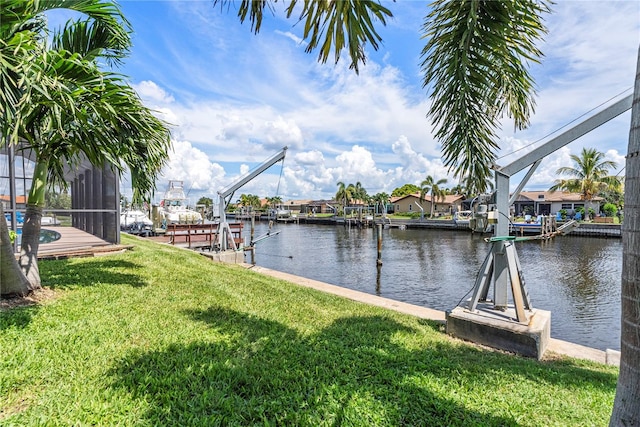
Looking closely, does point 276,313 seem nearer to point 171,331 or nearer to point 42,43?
point 171,331

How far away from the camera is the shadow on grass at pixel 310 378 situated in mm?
2666

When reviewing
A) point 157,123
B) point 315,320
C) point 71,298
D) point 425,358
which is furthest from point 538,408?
point 157,123

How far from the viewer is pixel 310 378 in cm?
325

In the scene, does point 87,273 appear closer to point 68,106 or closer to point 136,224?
point 68,106

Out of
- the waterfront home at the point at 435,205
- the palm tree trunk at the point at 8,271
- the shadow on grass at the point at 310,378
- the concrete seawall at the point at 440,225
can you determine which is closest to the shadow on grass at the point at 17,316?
the palm tree trunk at the point at 8,271

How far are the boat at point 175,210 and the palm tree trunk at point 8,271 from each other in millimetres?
28514

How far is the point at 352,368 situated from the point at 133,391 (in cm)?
201

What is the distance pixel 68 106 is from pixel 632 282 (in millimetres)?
5212

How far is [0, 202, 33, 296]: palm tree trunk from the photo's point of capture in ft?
15.2

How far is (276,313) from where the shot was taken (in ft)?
18.6

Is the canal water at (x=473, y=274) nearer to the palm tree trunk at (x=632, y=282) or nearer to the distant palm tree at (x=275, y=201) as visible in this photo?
the palm tree trunk at (x=632, y=282)

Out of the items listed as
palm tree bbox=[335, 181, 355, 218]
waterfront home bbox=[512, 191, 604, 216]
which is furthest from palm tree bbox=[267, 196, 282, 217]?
waterfront home bbox=[512, 191, 604, 216]

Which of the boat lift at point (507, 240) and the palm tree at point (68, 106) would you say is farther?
the boat lift at point (507, 240)

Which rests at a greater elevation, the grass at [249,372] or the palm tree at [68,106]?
the palm tree at [68,106]
